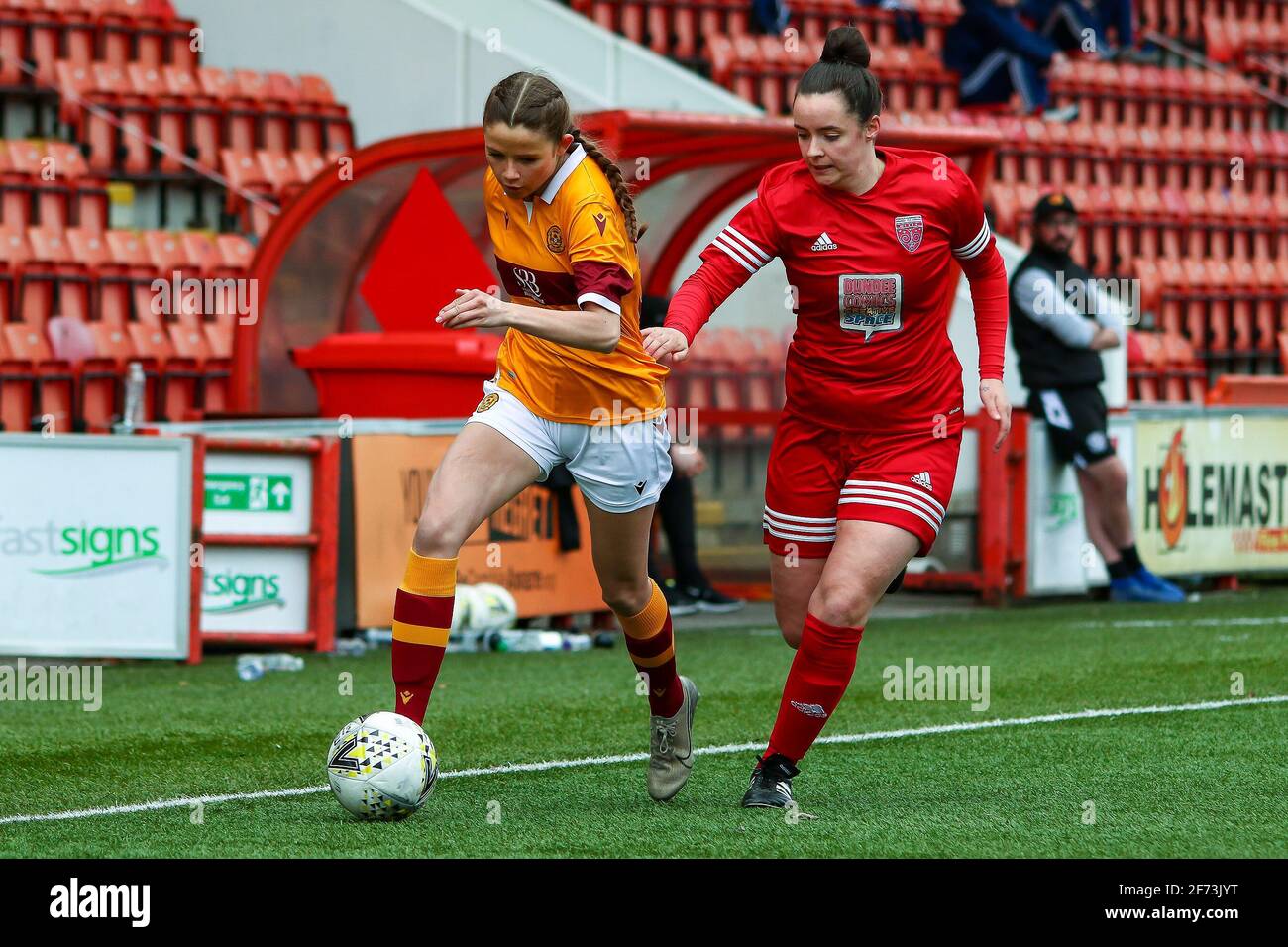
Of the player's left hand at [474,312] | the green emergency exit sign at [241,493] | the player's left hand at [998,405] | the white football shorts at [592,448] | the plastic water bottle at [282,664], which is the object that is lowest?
the plastic water bottle at [282,664]

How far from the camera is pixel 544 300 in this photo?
4.98 m

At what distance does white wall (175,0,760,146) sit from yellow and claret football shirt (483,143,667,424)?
9564 millimetres

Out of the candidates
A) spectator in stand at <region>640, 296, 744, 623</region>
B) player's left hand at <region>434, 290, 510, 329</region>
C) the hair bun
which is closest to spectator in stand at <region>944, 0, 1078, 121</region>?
spectator in stand at <region>640, 296, 744, 623</region>

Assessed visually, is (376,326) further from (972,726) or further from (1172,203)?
(1172,203)

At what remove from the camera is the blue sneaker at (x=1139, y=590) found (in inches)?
435

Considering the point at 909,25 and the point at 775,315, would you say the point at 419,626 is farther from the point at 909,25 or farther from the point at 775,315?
the point at 909,25

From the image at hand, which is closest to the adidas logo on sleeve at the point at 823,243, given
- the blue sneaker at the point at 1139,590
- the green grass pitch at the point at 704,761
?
the green grass pitch at the point at 704,761

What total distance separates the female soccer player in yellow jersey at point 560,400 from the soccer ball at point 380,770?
0.17m

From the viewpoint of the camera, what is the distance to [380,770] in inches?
183

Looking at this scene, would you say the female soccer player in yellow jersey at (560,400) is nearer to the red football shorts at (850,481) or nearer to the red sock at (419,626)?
the red sock at (419,626)

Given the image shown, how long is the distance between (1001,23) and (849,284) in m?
14.0

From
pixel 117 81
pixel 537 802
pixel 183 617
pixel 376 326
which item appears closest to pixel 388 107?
pixel 117 81

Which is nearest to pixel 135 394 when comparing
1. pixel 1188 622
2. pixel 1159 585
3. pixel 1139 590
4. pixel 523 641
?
pixel 523 641

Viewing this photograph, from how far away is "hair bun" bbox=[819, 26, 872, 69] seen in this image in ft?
16.2
